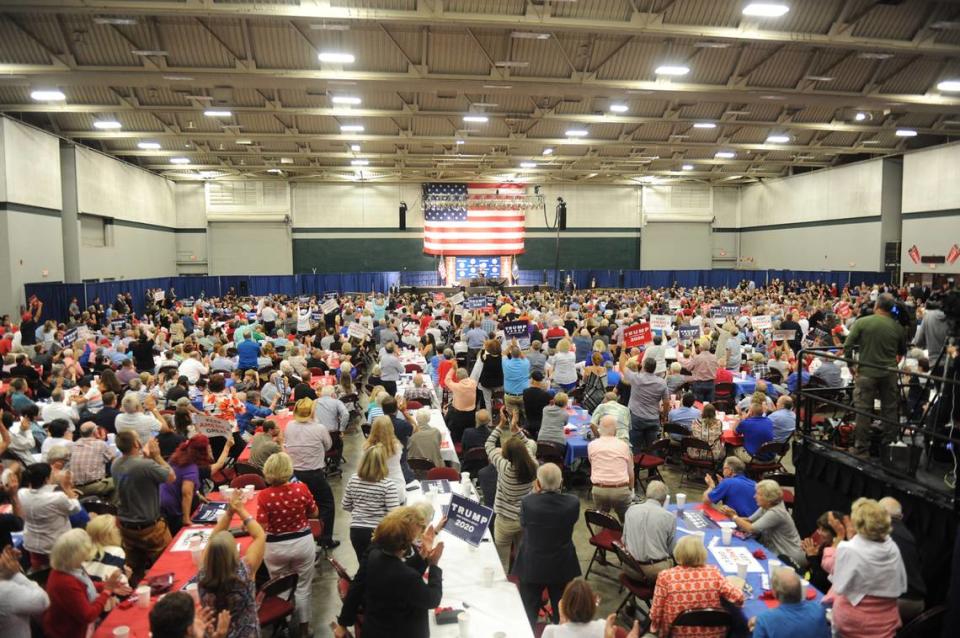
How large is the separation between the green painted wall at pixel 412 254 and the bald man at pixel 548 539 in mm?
34604

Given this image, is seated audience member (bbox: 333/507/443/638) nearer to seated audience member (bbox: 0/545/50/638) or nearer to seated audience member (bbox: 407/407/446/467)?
seated audience member (bbox: 0/545/50/638)

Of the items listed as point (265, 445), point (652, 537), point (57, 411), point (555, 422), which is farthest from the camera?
point (57, 411)

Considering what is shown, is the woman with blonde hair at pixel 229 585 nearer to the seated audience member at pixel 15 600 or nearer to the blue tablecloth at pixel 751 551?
the seated audience member at pixel 15 600

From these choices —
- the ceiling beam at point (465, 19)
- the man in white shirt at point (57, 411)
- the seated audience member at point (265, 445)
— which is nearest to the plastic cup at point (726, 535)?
the seated audience member at point (265, 445)

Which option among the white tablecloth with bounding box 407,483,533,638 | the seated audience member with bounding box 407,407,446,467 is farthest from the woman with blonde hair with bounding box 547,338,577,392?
the white tablecloth with bounding box 407,483,533,638

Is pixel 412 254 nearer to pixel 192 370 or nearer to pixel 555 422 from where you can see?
pixel 192 370

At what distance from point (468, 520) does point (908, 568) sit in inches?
129

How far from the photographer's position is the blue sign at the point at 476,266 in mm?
38750

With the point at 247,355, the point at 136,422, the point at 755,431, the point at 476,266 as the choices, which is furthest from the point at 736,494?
the point at 476,266

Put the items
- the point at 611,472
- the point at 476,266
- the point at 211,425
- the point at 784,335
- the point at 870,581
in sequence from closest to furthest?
the point at 870,581
the point at 611,472
the point at 211,425
the point at 784,335
the point at 476,266

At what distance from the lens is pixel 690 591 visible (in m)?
4.00

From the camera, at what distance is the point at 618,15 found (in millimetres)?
13945

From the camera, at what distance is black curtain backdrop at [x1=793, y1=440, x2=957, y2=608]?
16.0 ft

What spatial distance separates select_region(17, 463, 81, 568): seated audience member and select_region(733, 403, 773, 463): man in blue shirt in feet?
23.7
